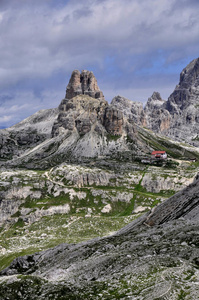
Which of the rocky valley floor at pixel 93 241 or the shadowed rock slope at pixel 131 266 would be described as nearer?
the shadowed rock slope at pixel 131 266

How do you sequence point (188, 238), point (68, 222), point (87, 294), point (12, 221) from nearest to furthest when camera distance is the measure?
point (87, 294)
point (188, 238)
point (68, 222)
point (12, 221)

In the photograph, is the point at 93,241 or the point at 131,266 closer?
the point at 131,266

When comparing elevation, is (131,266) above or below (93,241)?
above

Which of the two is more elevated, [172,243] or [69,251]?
A: [172,243]

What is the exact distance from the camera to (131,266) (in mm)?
29812

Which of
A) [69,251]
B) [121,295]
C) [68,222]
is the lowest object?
[68,222]

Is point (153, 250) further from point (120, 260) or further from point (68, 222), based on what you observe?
point (68, 222)

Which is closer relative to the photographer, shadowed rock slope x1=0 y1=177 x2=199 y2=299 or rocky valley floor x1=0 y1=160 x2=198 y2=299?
shadowed rock slope x1=0 y1=177 x2=199 y2=299

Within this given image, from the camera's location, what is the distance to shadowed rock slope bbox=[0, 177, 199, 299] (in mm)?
22480

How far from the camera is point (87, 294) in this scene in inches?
900

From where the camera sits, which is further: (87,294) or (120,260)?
(120,260)

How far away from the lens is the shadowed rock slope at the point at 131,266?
73.8 ft

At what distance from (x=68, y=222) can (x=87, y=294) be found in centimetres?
13357

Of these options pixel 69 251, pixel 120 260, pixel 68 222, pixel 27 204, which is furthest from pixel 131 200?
pixel 120 260
